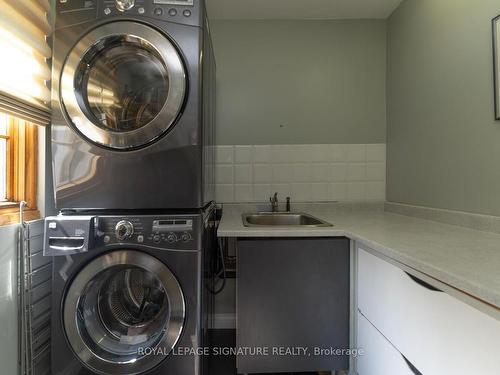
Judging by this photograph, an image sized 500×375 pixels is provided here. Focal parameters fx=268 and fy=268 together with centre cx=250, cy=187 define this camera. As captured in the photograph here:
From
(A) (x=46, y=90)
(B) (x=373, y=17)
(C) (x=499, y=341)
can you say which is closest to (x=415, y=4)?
(B) (x=373, y=17)

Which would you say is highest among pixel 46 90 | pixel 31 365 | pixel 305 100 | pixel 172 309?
pixel 305 100

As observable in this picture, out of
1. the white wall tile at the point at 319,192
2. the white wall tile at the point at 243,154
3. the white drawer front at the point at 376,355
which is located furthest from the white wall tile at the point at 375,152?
the white drawer front at the point at 376,355

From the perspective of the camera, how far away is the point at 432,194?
5.24ft

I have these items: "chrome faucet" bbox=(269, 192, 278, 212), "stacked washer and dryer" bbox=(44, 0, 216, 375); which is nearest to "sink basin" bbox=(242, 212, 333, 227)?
"chrome faucet" bbox=(269, 192, 278, 212)

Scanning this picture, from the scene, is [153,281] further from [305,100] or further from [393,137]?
[393,137]

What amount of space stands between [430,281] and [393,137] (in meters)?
1.48

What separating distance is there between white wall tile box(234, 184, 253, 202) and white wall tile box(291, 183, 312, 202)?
33 cm

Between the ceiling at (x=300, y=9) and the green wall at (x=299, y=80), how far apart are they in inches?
2.1

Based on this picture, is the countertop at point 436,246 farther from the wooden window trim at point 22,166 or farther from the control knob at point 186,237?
the wooden window trim at point 22,166

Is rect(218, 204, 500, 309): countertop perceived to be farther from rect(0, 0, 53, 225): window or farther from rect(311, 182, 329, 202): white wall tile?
rect(0, 0, 53, 225): window

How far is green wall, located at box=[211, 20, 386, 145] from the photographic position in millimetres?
2084

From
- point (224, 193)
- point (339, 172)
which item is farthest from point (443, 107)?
point (224, 193)

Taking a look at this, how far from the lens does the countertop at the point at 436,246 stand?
64 cm

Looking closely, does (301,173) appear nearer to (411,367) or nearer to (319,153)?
(319,153)
